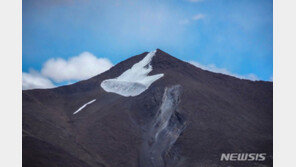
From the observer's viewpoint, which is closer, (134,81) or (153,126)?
(153,126)

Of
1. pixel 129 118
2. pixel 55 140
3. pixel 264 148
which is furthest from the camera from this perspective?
pixel 129 118

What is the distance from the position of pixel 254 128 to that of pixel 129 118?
359 inches

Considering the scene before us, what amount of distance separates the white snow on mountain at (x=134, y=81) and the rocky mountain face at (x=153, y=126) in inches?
8.5

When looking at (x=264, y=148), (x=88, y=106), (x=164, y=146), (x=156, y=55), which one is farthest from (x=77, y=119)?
(x=264, y=148)

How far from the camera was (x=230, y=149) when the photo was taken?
1507 centimetres

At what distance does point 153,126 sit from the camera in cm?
1892

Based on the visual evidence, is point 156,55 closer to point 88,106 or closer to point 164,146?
point 88,106

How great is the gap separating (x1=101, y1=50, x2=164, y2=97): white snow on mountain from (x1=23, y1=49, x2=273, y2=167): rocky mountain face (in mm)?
216

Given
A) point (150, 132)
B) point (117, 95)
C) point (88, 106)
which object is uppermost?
point (117, 95)

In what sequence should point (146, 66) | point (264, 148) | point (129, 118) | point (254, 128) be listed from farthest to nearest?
point (146, 66) < point (129, 118) < point (254, 128) < point (264, 148)

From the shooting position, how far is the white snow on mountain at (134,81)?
23703 millimetres

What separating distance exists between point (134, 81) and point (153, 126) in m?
7.91

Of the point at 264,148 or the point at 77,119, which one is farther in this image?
the point at 77,119

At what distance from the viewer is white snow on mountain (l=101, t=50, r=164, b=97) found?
23703 mm
